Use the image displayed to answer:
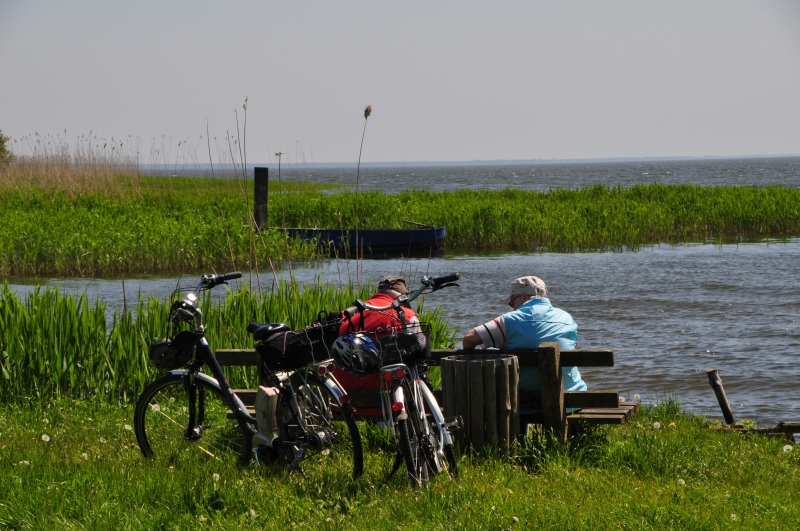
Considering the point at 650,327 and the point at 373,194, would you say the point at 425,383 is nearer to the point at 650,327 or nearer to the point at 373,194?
the point at 650,327

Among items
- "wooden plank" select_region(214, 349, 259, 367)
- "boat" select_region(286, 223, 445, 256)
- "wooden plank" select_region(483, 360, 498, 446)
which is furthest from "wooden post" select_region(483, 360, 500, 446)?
"boat" select_region(286, 223, 445, 256)

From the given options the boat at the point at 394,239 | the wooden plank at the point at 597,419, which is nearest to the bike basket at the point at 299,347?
the wooden plank at the point at 597,419

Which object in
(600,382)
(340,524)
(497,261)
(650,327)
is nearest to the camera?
(340,524)

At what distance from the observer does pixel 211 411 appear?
24.2ft

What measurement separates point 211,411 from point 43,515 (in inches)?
109

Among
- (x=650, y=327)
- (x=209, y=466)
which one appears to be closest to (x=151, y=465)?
(x=209, y=466)

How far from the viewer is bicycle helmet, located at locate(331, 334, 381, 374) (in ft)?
16.5

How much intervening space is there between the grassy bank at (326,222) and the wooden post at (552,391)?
1715cm

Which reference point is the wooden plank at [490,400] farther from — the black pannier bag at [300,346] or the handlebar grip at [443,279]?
the black pannier bag at [300,346]

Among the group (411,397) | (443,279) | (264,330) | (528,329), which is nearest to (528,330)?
(528,329)

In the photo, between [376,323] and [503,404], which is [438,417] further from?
[376,323]

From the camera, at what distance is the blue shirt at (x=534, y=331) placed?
5.95 meters

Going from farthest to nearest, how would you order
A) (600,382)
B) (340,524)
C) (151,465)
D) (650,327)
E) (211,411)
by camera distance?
(650,327)
(600,382)
(211,411)
(151,465)
(340,524)

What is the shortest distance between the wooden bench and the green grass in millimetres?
169
